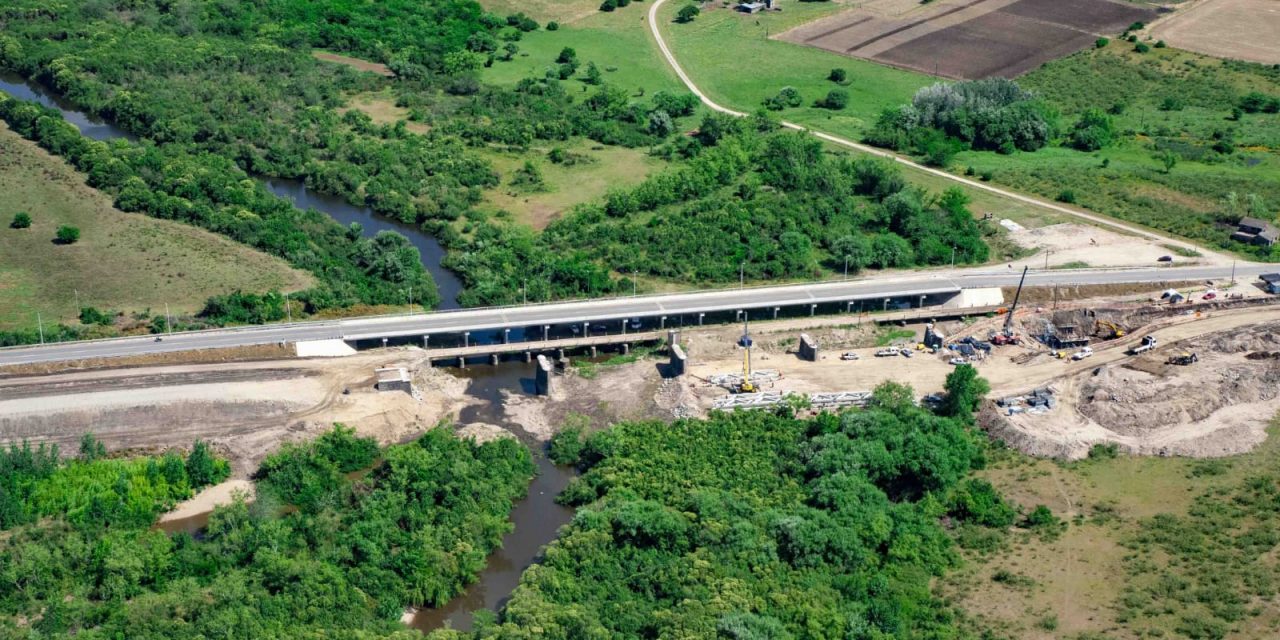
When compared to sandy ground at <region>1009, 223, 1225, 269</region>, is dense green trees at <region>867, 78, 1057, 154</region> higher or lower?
higher

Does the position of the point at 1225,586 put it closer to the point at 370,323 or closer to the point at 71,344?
the point at 370,323

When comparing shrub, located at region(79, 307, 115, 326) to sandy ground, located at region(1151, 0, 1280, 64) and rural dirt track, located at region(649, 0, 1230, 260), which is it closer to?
rural dirt track, located at region(649, 0, 1230, 260)

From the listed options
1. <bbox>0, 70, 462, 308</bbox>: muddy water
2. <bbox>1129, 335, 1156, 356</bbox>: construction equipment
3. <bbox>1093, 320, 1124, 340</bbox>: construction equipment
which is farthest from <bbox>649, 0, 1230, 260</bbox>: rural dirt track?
<bbox>0, 70, 462, 308</bbox>: muddy water

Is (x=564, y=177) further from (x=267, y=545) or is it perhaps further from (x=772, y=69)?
(x=267, y=545)

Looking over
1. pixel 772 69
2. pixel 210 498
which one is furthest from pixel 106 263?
pixel 772 69

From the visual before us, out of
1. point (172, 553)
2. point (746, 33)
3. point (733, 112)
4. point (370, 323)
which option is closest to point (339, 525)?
point (172, 553)

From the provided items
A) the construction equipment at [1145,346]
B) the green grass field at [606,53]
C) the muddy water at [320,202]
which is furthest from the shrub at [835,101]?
the construction equipment at [1145,346]
